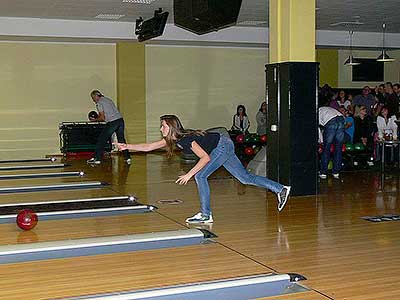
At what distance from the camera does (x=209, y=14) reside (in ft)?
20.2

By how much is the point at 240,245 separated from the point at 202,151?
0.82 meters

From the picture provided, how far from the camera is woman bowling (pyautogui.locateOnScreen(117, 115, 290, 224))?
4656 millimetres

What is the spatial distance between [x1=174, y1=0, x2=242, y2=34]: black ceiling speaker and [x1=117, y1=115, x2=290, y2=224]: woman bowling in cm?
170

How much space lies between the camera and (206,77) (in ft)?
44.1

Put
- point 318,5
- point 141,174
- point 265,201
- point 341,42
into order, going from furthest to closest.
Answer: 1. point 341,42
2. point 318,5
3. point 141,174
4. point 265,201

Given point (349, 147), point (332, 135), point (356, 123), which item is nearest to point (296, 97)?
point (332, 135)

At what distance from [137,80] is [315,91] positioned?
21.5 ft

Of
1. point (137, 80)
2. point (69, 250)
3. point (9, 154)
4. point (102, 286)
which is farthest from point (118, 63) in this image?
point (102, 286)

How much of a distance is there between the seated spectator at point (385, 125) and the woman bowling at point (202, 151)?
3.91 m

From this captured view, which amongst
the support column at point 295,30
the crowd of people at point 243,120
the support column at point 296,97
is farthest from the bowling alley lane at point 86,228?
the crowd of people at point 243,120

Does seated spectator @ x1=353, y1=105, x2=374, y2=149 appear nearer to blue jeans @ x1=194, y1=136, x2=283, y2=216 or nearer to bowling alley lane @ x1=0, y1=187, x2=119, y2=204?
bowling alley lane @ x1=0, y1=187, x2=119, y2=204

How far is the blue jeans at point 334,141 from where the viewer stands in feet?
25.7

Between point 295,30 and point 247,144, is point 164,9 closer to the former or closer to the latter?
point 247,144

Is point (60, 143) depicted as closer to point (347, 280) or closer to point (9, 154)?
point (9, 154)
